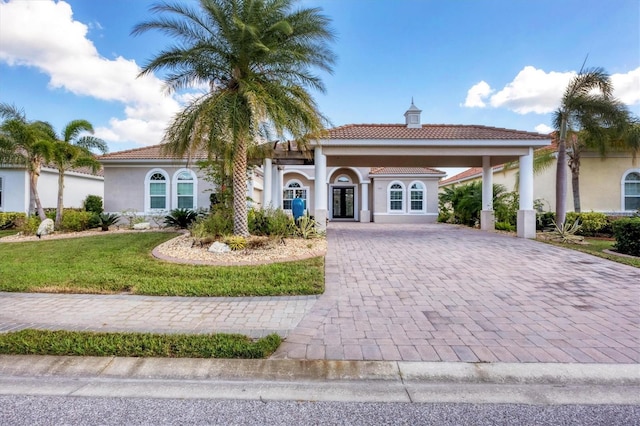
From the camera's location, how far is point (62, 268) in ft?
22.7

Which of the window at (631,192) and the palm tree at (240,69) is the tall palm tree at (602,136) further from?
the palm tree at (240,69)

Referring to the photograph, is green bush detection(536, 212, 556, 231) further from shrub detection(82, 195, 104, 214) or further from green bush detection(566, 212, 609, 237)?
shrub detection(82, 195, 104, 214)

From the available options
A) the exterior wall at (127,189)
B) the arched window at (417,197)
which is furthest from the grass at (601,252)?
the exterior wall at (127,189)

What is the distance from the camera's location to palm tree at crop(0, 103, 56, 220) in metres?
12.8

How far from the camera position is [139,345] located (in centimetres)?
342

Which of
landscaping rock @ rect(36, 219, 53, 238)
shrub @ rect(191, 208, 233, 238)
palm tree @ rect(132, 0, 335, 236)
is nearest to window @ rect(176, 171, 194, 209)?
landscaping rock @ rect(36, 219, 53, 238)

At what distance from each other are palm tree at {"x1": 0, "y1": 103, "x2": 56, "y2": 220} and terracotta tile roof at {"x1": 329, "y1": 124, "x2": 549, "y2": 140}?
12.1 meters

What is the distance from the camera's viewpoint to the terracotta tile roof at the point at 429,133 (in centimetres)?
1282

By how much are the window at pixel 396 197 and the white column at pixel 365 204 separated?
5.53 feet

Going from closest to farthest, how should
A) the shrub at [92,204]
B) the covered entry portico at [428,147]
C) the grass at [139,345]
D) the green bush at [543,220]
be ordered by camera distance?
the grass at [139,345] < the covered entry portico at [428,147] < the green bush at [543,220] < the shrub at [92,204]

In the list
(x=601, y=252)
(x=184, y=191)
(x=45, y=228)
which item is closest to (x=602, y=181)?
(x=601, y=252)

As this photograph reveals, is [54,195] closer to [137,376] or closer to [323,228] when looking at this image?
[323,228]

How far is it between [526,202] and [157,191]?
696 inches

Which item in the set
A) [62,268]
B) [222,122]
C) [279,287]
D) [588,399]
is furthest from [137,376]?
[222,122]
